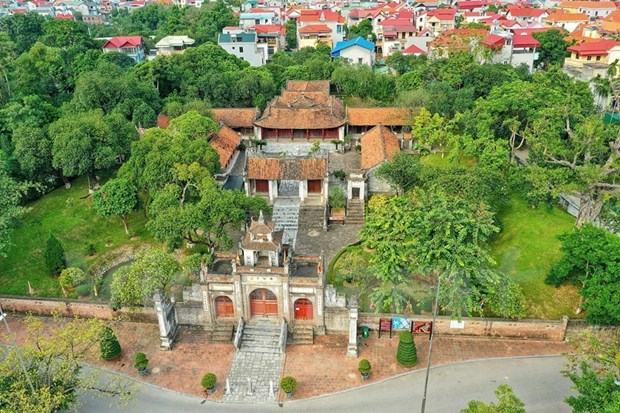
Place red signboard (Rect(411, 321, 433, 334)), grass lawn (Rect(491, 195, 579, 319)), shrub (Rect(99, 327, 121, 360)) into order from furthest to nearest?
1. grass lawn (Rect(491, 195, 579, 319))
2. red signboard (Rect(411, 321, 433, 334))
3. shrub (Rect(99, 327, 121, 360))

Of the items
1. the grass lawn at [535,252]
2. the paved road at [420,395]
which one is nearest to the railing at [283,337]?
the paved road at [420,395]

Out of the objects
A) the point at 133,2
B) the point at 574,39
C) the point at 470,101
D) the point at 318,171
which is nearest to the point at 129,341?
the point at 318,171

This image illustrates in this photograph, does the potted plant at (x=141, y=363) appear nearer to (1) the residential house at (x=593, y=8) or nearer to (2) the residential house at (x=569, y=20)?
(2) the residential house at (x=569, y=20)

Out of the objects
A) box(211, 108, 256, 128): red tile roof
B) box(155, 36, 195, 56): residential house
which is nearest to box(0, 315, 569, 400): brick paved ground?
box(211, 108, 256, 128): red tile roof

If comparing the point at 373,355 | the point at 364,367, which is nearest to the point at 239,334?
the point at 364,367

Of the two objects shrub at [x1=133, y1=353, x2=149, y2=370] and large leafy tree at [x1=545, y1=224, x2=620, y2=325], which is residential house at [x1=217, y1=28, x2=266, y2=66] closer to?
shrub at [x1=133, y1=353, x2=149, y2=370]

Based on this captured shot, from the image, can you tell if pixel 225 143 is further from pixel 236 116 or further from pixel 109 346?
pixel 109 346
